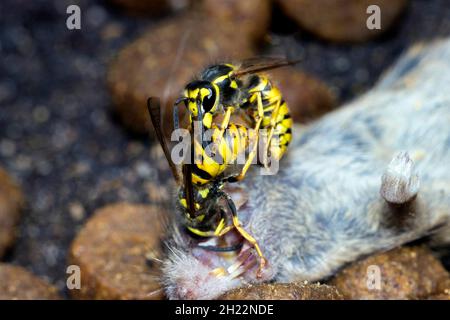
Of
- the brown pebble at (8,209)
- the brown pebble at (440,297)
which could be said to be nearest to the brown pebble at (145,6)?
the brown pebble at (8,209)

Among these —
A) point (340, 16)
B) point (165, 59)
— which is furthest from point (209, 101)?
point (340, 16)

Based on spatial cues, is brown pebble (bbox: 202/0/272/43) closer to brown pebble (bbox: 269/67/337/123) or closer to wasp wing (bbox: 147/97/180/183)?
brown pebble (bbox: 269/67/337/123)

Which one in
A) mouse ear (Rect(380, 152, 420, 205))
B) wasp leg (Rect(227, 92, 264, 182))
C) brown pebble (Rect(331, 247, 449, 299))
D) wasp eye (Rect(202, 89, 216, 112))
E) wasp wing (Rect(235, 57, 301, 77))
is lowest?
brown pebble (Rect(331, 247, 449, 299))

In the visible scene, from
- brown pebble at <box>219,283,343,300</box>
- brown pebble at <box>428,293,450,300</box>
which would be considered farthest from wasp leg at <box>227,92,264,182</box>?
brown pebble at <box>428,293,450,300</box>

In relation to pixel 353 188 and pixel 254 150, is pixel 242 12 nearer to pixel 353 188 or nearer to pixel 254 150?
pixel 353 188

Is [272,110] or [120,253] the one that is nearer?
[272,110]

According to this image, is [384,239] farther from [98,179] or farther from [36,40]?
[36,40]
